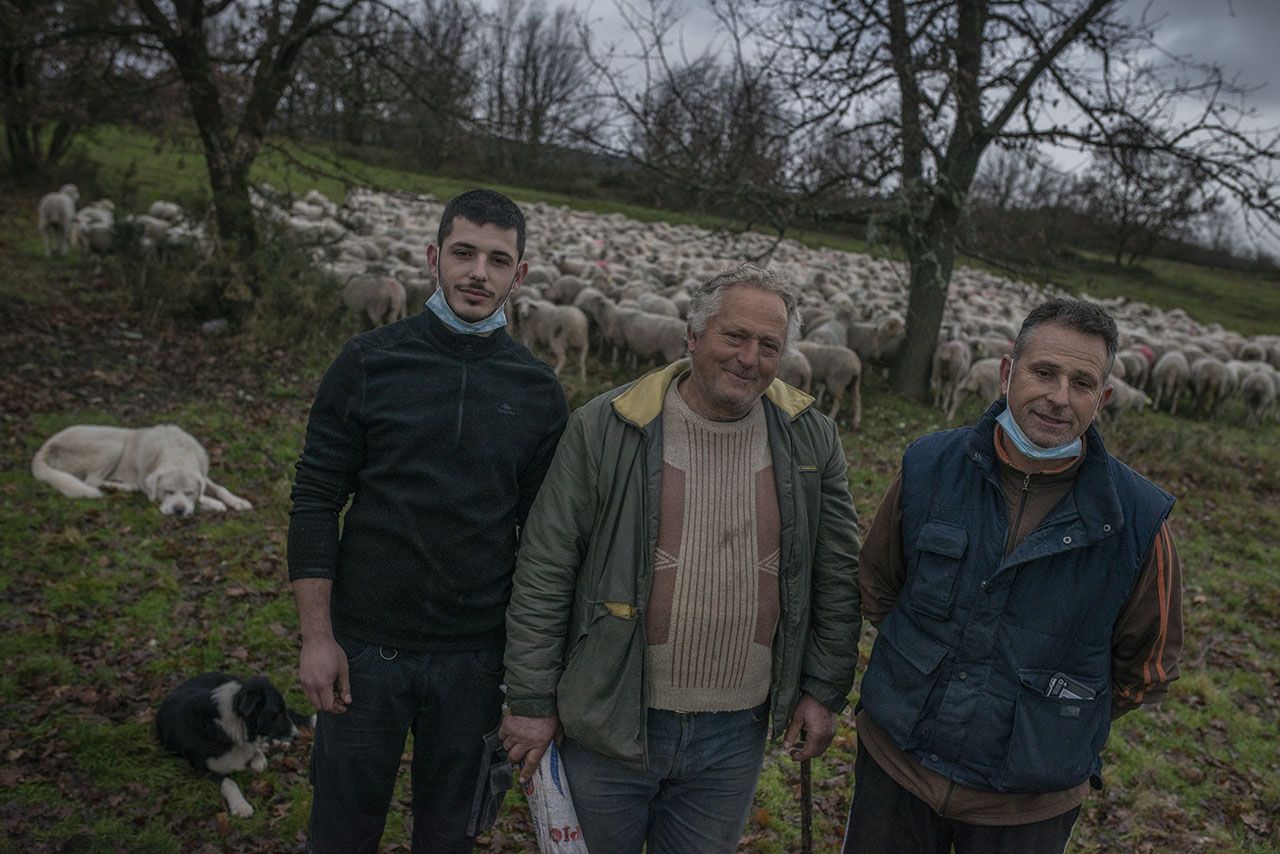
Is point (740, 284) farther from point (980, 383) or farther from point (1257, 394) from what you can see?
point (1257, 394)

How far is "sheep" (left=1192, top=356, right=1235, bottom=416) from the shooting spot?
1800 centimetres

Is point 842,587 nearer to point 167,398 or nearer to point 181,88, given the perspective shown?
point 167,398

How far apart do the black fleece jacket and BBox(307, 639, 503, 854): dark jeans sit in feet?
0.28

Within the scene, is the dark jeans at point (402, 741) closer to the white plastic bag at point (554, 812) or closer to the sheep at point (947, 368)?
the white plastic bag at point (554, 812)

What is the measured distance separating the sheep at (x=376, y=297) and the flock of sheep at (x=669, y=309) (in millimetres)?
23

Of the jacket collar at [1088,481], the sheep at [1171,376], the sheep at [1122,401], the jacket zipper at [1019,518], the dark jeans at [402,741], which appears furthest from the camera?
the sheep at [1171,376]

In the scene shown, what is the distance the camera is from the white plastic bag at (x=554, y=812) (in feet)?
8.32

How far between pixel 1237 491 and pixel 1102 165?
5148 millimetres

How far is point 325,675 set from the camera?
98.9 inches

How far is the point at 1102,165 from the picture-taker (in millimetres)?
11852

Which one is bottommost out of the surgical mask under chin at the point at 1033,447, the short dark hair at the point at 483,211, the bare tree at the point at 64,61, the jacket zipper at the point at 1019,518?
the jacket zipper at the point at 1019,518

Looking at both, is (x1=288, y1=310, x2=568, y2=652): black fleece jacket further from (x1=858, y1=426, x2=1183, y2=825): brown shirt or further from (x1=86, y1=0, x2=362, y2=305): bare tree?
(x1=86, y1=0, x2=362, y2=305): bare tree

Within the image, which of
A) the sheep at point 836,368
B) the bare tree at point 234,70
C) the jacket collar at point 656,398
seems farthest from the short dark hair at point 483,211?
the sheep at point 836,368

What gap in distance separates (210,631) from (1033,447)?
5.26 metres
